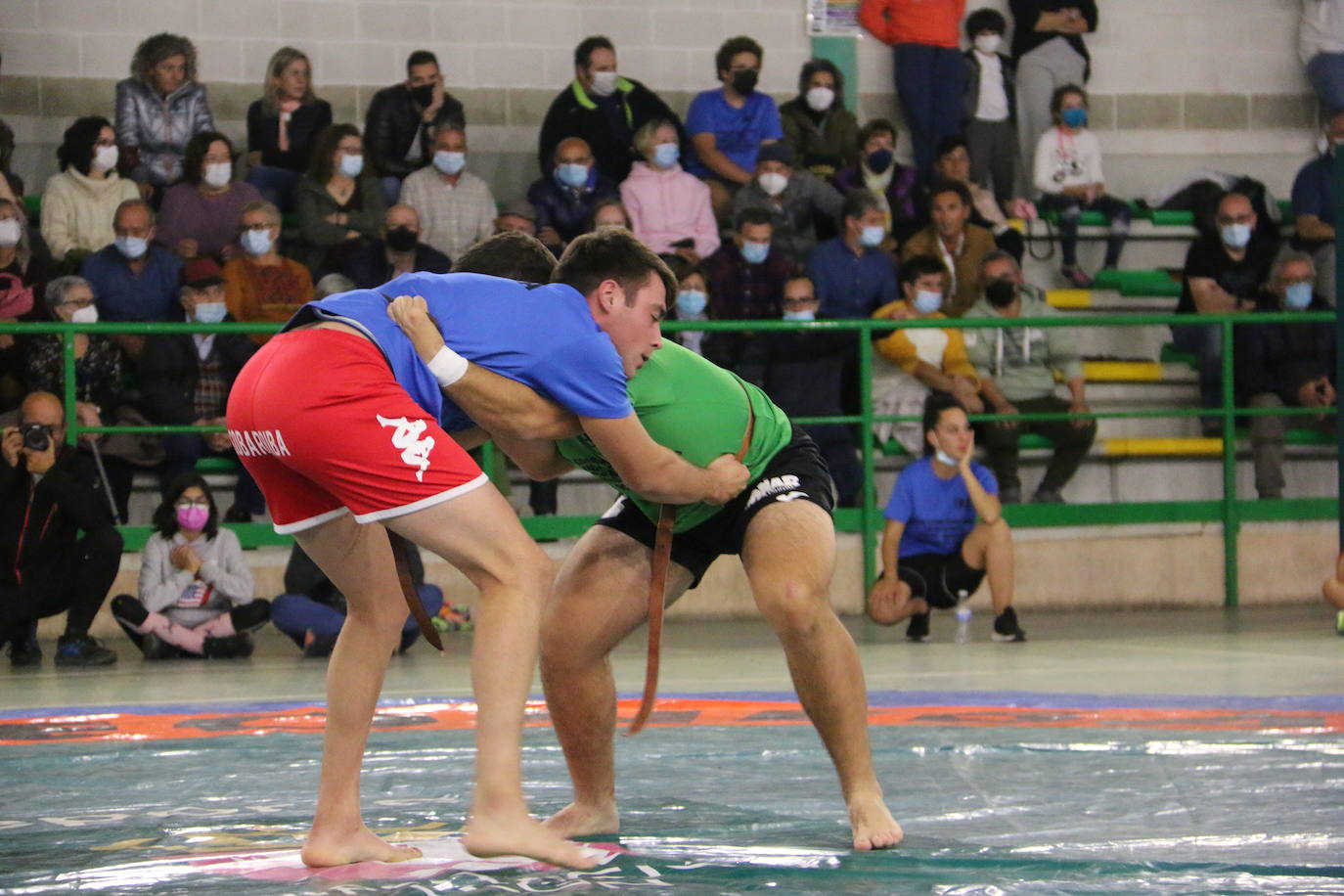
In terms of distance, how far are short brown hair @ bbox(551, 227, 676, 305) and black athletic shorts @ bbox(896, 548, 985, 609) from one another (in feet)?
14.1

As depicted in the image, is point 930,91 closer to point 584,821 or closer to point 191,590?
point 191,590

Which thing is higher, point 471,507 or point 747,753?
point 471,507

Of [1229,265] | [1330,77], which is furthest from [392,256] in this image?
[1330,77]

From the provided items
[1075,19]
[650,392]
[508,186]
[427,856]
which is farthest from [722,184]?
[427,856]

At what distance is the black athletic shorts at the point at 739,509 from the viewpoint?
354cm

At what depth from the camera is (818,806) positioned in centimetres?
366

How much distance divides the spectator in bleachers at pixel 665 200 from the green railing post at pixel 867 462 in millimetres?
1204

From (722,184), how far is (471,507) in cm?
685

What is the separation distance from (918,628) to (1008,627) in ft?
1.30

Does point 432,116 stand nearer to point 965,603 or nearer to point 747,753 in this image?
point 965,603

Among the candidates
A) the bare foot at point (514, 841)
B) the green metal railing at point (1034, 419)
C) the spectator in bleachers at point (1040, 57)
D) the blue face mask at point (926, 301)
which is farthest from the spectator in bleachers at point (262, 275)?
the bare foot at point (514, 841)

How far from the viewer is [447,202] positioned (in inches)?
357

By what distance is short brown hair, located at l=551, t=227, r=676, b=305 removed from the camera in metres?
3.28

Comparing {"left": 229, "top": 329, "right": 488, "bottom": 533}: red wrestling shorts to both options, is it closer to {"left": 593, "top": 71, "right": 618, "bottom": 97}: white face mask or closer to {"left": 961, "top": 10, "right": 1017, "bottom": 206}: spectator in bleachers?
{"left": 593, "top": 71, "right": 618, "bottom": 97}: white face mask
